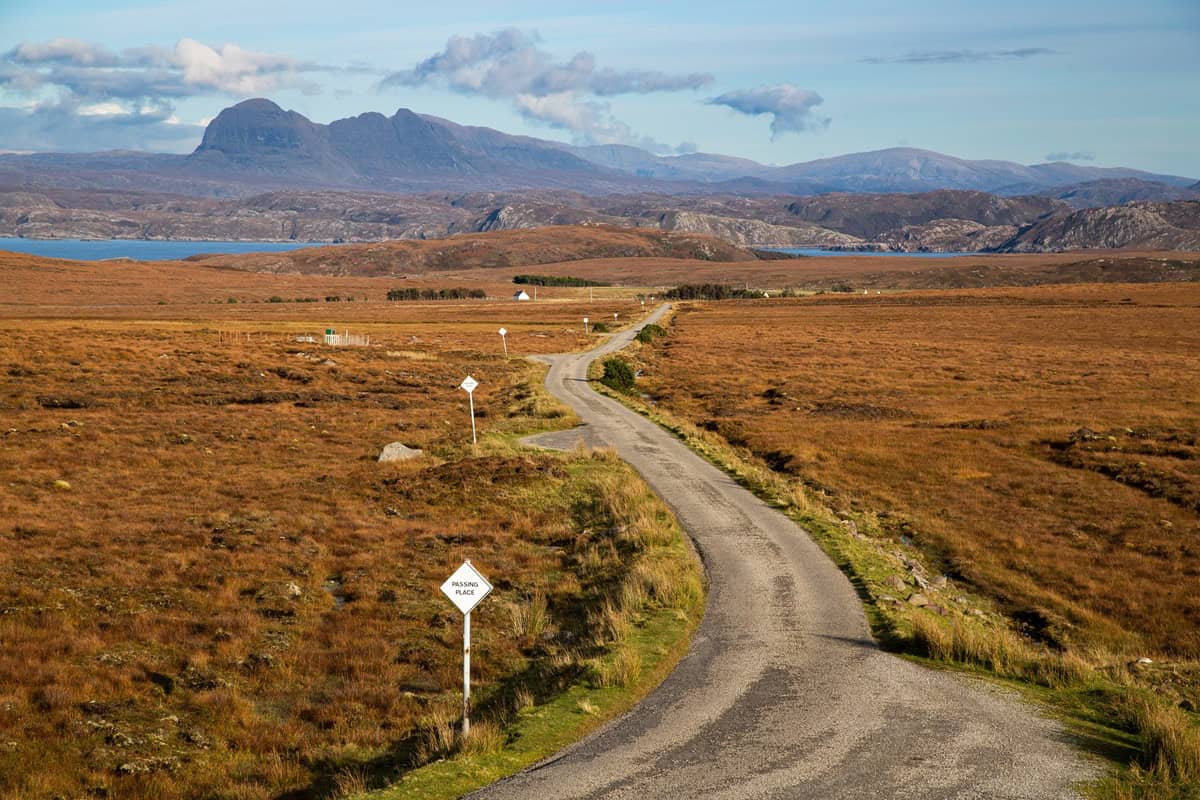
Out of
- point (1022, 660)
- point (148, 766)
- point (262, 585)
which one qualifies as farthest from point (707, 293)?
point (148, 766)

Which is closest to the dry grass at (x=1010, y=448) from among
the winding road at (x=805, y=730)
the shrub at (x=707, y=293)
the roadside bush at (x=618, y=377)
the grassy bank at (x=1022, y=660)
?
the grassy bank at (x=1022, y=660)

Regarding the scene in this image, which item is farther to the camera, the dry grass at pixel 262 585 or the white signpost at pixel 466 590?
the dry grass at pixel 262 585

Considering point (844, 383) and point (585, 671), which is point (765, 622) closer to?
point (585, 671)

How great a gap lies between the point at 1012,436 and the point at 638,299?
437 feet

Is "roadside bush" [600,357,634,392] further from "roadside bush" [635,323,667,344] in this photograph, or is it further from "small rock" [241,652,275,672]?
"small rock" [241,652,275,672]

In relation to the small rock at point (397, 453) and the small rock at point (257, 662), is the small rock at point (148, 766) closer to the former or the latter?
the small rock at point (257, 662)

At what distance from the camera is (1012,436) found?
4031 cm

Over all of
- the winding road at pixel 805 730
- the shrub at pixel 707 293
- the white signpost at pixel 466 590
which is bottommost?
the winding road at pixel 805 730

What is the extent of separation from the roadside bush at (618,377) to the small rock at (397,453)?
2125 centimetres

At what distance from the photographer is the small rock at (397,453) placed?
3428 cm

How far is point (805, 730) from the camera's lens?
11547mm

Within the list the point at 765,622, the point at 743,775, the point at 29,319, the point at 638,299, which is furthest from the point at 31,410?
the point at 638,299

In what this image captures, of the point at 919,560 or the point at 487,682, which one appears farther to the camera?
the point at 919,560

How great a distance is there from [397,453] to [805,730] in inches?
1003
